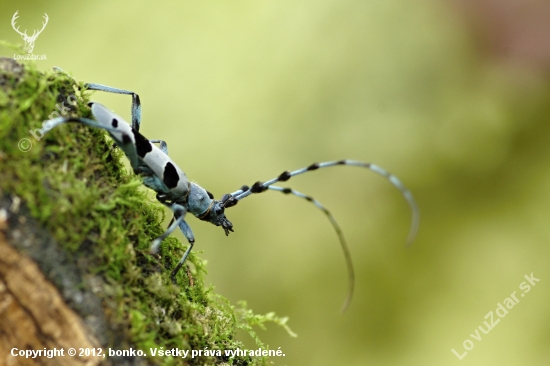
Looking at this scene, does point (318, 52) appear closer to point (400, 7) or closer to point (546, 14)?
point (400, 7)

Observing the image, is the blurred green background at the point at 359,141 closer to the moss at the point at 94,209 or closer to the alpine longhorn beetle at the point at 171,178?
the alpine longhorn beetle at the point at 171,178

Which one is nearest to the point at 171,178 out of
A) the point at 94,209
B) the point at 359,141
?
the point at 94,209

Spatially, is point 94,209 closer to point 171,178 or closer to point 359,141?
point 171,178

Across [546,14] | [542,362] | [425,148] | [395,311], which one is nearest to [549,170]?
[425,148]

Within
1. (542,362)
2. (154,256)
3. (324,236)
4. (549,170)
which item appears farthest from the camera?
(324,236)

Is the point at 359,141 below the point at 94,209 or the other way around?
the other way around
